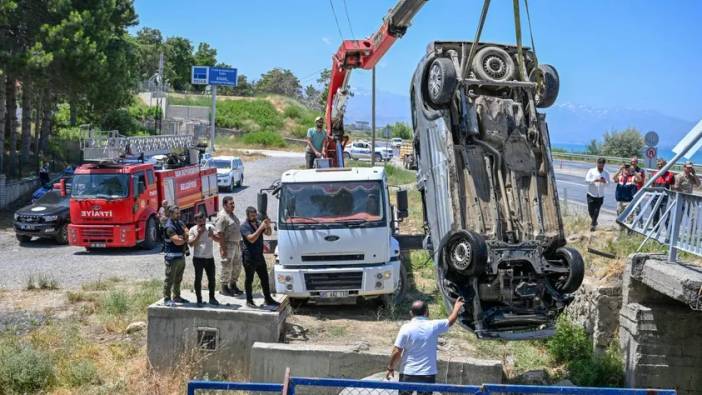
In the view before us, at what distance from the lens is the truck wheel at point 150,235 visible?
19.4 meters

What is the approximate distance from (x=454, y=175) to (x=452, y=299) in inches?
60.1

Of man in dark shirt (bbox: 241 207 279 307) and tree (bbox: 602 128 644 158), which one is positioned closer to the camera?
man in dark shirt (bbox: 241 207 279 307)

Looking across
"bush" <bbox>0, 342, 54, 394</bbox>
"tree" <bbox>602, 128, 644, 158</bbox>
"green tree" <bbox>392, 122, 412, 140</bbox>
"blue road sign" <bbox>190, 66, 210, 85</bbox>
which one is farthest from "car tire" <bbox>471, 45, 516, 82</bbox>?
"green tree" <bbox>392, 122, 412, 140</bbox>

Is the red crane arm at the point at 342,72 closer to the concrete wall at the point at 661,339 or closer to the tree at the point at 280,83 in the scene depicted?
the concrete wall at the point at 661,339

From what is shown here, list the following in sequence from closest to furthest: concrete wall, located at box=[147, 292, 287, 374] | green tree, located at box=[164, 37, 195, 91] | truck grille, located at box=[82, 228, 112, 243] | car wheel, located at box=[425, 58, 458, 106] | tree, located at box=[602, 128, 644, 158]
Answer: car wheel, located at box=[425, 58, 458, 106] → concrete wall, located at box=[147, 292, 287, 374] → truck grille, located at box=[82, 228, 112, 243] → tree, located at box=[602, 128, 644, 158] → green tree, located at box=[164, 37, 195, 91]

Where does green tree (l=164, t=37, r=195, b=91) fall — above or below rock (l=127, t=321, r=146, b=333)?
above

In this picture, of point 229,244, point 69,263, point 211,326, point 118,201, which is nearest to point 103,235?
point 118,201

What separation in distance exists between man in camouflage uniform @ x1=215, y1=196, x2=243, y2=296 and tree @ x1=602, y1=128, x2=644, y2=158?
5262 cm

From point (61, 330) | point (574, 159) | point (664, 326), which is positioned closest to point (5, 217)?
point (61, 330)

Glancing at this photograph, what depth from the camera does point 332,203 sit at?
1232 cm

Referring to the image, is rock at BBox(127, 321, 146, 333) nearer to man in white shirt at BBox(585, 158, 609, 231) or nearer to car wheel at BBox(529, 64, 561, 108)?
car wheel at BBox(529, 64, 561, 108)

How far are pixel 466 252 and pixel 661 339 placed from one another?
3045 mm

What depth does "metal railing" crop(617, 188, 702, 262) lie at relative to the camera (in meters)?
7.42

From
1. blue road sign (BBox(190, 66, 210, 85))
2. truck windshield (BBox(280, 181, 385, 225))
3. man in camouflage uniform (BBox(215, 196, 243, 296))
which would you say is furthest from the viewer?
blue road sign (BBox(190, 66, 210, 85))
